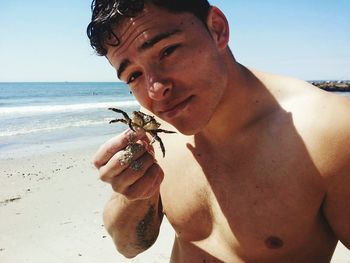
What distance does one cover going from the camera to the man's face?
212 centimetres

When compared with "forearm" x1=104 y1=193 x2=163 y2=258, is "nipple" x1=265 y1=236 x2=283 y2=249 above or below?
above

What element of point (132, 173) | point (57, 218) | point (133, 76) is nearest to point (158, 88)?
point (133, 76)

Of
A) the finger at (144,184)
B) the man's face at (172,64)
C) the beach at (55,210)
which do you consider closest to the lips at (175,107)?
the man's face at (172,64)

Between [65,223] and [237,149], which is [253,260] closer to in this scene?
[237,149]

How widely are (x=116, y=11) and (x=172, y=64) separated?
51 cm

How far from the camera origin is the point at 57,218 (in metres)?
5.73

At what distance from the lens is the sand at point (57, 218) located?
4609 millimetres

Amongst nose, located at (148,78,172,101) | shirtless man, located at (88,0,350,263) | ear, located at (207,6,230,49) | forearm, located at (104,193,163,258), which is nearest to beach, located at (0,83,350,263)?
forearm, located at (104,193,163,258)

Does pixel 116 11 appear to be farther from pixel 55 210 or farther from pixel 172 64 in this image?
pixel 55 210

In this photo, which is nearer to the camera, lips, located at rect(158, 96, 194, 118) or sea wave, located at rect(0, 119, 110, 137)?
lips, located at rect(158, 96, 194, 118)

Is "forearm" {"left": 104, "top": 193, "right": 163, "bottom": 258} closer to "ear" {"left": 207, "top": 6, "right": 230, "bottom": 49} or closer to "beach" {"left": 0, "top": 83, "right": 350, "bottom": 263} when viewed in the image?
"ear" {"left": 207, "top": 6, "right": 230, "bottom": 49}

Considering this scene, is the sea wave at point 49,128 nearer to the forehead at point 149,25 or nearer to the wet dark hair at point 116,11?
the wet dark hair at point 116,11

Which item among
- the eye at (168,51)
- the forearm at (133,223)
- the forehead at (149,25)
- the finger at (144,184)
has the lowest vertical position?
the forearm at (133,223)

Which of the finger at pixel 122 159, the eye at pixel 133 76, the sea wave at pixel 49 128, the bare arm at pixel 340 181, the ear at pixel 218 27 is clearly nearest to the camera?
the bare arm at pixel 340 181
